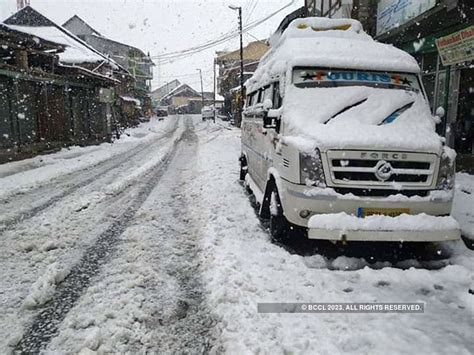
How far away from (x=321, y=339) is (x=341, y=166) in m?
2.03

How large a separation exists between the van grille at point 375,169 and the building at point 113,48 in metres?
52.3

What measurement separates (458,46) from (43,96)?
1701 centimetres

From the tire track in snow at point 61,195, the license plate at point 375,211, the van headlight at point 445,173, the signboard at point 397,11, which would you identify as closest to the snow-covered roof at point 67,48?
the tire track in snow at point 61,195

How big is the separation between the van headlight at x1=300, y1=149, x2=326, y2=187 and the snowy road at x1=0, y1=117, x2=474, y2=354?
980mm

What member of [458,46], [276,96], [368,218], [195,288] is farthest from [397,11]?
[195,288]

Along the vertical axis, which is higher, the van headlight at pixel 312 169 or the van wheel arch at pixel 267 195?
the van headlight at pixel 312 169

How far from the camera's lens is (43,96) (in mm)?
17375

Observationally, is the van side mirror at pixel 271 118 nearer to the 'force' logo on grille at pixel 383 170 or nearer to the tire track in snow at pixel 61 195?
the 'force' logo on grille at pixel 383 170

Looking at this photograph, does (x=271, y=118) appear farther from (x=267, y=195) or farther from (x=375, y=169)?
(x=375, y=169)

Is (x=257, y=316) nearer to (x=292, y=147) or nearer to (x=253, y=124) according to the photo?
(x=292, y=147)

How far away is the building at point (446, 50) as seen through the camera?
8773 mm

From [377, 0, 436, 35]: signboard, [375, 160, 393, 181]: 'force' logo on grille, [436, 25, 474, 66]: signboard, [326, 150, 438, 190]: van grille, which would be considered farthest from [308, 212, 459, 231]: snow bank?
[377, 0, 436, 35]: signboard

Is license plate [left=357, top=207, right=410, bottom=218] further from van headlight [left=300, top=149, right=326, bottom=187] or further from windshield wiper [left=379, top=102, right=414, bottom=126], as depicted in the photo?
windshield wiper [left=379, top=102, right=414, bottom=126]

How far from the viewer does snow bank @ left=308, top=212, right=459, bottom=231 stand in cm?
405
